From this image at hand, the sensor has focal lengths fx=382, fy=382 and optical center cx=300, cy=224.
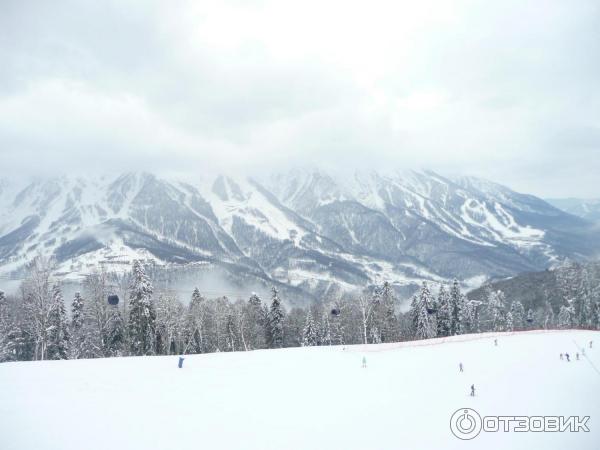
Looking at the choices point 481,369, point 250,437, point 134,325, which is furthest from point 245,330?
point 250,437

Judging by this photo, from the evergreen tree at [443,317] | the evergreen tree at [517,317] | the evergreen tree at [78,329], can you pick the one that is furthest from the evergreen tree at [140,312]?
the evergreen tree at [517,317]

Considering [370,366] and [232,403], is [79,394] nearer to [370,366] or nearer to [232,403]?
[232,403]

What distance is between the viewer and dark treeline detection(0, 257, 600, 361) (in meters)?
53.3

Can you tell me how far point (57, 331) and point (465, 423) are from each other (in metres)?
58.4

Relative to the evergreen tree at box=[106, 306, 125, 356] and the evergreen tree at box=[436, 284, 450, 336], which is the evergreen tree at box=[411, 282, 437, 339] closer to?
the evergreen tree at box=[436, 284, 450, 336]

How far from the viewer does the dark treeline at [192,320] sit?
175ft

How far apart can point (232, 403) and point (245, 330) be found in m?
49.2

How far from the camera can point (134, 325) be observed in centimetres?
5322

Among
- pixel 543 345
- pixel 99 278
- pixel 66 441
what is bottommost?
pixel 543 345

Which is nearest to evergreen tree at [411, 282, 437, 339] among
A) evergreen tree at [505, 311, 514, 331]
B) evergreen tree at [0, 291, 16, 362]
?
evergreen tree at [505, 311, 514, 331]

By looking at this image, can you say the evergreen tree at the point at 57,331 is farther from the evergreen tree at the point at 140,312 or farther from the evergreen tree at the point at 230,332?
the evergreen tree at the point at 230,332

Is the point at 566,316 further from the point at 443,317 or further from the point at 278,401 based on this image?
the point at 278,401

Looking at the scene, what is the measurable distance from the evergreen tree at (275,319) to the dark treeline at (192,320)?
0.12 feet

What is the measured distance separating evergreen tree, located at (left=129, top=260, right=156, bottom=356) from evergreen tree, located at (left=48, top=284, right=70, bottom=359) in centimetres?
1306
